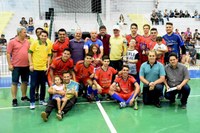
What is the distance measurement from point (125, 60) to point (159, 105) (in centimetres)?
127

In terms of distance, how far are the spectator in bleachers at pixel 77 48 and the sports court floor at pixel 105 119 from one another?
3.44ft

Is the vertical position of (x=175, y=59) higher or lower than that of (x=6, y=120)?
higher

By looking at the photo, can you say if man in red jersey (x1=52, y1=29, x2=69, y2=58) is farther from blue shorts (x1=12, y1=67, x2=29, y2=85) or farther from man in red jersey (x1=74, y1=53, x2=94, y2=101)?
blue shorts (x1=12, y1=67, x2=29, y2=85)

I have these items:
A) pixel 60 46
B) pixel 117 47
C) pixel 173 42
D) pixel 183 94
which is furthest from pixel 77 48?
pixel 183 94

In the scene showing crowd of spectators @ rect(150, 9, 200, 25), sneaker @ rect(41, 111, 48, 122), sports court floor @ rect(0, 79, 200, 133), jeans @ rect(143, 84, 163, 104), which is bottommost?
sports court floor @ rect(0, 79, 200, 133)

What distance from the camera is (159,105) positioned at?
5.73 metres

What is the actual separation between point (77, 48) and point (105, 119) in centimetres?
189

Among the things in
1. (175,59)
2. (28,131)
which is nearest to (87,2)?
(175,59)

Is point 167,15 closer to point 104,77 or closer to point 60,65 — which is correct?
point 104,77

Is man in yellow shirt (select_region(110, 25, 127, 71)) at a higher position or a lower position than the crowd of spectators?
lower

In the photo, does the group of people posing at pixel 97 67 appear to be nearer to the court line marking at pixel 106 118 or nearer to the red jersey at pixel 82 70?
the red jersey at pixel 82 70

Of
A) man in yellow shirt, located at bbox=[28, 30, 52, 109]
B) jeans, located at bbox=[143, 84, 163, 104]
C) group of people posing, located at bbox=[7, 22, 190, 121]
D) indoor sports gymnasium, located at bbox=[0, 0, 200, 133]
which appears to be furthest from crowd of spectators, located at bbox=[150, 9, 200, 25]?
man in yellow shirt, located at bbox=[28, 30, 52, 109]

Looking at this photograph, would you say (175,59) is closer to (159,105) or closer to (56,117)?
(159,105)

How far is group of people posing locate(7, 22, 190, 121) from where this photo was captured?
5500 millimetres
